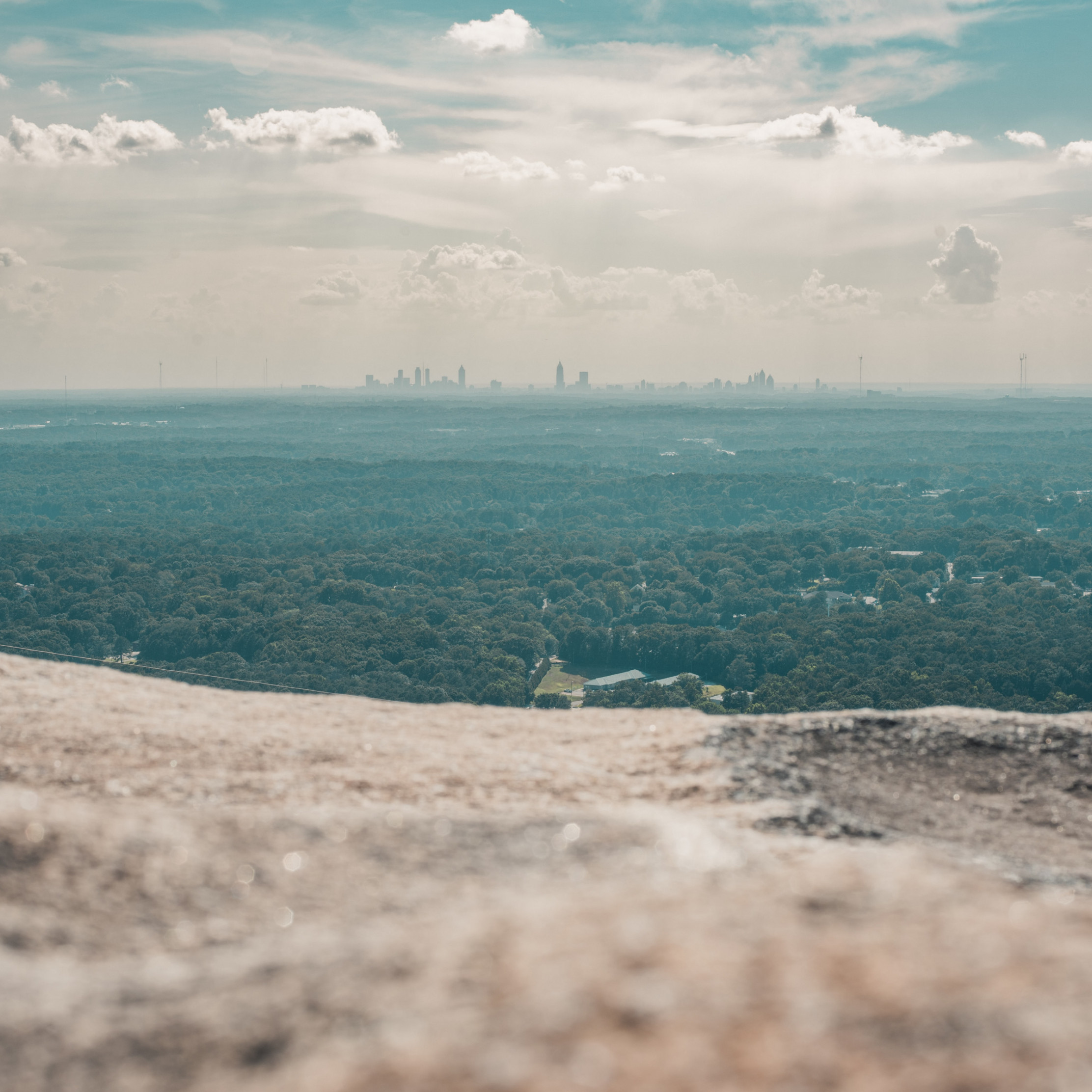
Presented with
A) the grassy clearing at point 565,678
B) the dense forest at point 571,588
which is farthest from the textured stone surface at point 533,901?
the grassy clearing at point 565,678

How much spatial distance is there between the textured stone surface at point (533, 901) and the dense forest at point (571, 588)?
51942mm

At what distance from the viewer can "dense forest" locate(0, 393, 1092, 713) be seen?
7012 cm

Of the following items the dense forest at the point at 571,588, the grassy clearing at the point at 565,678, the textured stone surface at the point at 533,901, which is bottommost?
the grassy clearing at the point at 565,678

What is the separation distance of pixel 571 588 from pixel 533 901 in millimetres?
101942

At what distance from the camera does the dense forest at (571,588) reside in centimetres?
7012

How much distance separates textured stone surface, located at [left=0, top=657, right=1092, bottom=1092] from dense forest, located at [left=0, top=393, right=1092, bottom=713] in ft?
170

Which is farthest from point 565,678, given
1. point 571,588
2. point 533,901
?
point 533,901

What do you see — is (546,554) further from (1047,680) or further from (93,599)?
(1047,680)

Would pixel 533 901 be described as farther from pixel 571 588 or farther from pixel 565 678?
pixel 571 588

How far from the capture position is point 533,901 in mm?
5125

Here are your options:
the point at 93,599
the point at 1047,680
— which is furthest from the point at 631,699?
the point at 93,599

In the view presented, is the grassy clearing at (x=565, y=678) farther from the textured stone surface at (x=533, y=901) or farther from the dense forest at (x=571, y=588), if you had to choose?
the textured stone surface at (x=533, y=901)

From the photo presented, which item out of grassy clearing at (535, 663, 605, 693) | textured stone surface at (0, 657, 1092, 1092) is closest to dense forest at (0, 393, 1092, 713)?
grassy clearing at (535, 663, 605, 693)

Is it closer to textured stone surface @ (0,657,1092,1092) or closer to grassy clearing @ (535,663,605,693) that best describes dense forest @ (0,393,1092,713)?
grassy clearing @ (535,663,605,693)
